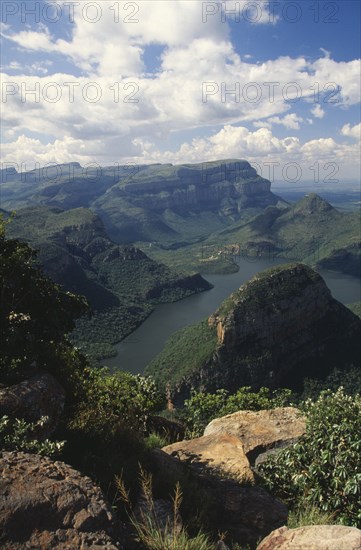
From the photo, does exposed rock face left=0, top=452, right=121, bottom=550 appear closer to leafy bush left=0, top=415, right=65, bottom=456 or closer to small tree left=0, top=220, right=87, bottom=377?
leafy bush left=0, top=415, right=65, bottom=456

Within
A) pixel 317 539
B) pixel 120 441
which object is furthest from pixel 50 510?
pixel 317 539

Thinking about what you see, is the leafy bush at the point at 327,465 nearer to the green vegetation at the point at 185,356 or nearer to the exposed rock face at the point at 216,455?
the exposed rock face at the point at 216,455

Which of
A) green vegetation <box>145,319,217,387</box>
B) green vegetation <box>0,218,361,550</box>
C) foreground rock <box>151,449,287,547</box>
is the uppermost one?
green vegetation <box>0,218,361,550</box>

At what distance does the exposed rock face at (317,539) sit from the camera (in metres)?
7.14

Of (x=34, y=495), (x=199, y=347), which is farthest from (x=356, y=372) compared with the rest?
(x=34, y=495)

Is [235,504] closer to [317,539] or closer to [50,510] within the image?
[317,539]

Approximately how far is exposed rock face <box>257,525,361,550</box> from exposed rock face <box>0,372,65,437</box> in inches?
262

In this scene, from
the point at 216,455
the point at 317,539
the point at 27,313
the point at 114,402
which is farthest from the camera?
the point at 114,402

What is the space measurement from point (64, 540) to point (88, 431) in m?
4.91

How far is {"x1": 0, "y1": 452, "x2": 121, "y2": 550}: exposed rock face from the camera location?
23.3ft

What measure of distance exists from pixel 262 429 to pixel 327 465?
1021cm

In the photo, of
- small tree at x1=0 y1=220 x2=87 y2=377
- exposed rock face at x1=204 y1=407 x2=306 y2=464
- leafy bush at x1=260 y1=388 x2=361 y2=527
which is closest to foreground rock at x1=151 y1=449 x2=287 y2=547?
leafy bush at x1=260 y1=388 x2=361 y2=527

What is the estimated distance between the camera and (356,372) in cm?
11569

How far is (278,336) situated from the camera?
129 m
